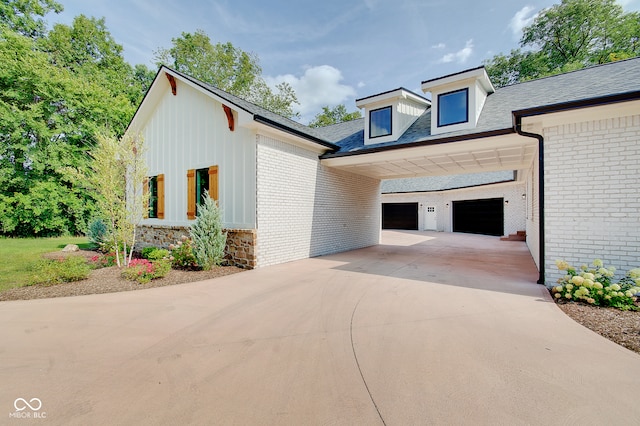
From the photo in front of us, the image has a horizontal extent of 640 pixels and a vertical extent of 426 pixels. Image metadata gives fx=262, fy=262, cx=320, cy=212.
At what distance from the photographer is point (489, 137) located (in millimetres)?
6676

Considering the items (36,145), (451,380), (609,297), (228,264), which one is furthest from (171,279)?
(36,145)

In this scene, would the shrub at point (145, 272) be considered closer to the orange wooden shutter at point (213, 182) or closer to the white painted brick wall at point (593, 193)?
the orange wooden shutter at point (213, 182)

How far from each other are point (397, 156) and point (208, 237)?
6.03 metres

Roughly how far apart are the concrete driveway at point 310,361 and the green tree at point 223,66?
23.7 meters

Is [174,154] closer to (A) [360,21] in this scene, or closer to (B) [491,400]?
(A) [360,21]

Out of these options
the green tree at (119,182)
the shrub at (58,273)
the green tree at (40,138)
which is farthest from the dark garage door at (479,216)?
the green tree at (40,138)

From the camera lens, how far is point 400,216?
22.6 metres

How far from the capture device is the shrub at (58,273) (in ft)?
17.7

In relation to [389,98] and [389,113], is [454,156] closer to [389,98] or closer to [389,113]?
[389,113]

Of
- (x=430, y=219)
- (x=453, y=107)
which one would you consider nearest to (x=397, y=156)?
(x=453, y=107)

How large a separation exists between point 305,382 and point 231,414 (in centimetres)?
66

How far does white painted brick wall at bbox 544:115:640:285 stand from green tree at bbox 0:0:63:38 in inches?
1105

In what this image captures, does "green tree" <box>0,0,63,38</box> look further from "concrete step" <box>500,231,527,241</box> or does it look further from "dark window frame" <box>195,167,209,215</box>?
"concrete step" <box>500,231,527,241</box>

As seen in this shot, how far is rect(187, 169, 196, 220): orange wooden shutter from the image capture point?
899 centimetres
